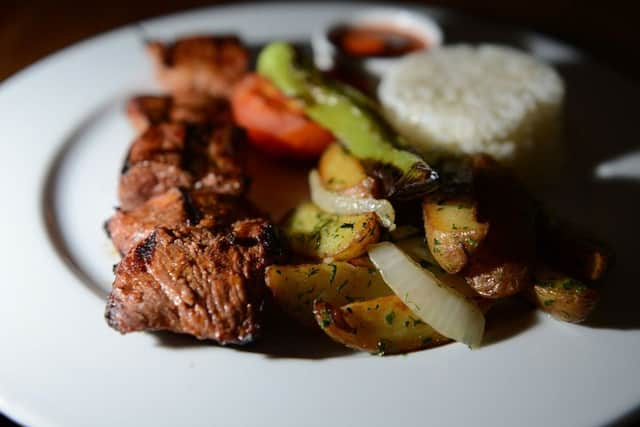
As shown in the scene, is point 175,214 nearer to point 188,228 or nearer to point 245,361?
point 188,228

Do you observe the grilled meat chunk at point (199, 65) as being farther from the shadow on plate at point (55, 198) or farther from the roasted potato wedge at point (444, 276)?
the roasted potato wedge at point (444, 276)

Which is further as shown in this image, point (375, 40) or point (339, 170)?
point (375, 40)

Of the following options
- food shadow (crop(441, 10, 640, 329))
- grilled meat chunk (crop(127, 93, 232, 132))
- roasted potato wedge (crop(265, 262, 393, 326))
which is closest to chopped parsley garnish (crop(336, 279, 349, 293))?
roasted potato wedge (crop(265, 262, 393, 326))

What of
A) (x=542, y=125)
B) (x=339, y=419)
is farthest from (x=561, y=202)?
(x=339, y=419)

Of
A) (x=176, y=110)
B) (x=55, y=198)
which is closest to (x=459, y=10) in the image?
(x=176, y=110)

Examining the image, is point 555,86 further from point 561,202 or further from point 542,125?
point 561,202

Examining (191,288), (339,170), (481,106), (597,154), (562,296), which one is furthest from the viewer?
(597,154)

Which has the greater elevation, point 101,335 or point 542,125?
point 101,335

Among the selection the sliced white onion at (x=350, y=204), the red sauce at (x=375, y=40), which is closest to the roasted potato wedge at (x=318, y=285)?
the sliced white onion at (x=350, y=204)
